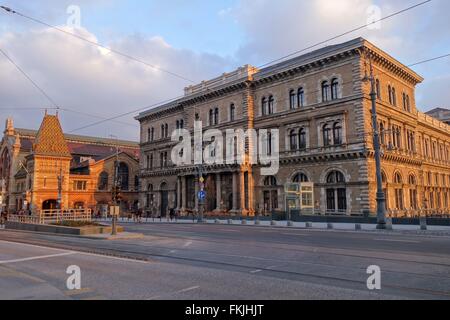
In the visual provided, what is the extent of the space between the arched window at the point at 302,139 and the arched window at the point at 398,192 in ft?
32.2

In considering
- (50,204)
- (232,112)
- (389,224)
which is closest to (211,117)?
(232,112)

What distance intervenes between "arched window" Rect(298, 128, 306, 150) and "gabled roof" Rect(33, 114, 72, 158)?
4119 centimetres

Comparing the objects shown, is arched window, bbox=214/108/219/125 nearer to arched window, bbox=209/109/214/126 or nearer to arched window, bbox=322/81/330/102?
arched window, bbox=209/109/214/126

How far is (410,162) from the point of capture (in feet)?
133

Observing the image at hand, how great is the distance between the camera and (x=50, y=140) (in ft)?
202

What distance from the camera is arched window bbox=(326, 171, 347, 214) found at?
35.0 metres

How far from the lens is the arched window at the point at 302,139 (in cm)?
3910

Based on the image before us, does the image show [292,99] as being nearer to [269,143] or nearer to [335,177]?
[269,143]

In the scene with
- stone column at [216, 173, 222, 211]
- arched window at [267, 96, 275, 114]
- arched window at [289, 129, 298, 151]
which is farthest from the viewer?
stone column at [216, 173, 222, 211]

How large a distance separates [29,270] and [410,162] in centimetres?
4034

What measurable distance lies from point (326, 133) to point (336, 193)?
6.19m
